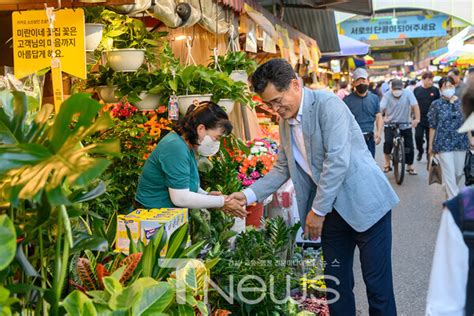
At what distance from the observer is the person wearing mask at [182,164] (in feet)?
12.5

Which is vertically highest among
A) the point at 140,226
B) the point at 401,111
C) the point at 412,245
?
the point at 401,111

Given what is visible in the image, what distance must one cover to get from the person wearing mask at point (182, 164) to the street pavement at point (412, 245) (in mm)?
1976

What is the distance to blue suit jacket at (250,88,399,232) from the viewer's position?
136 inches

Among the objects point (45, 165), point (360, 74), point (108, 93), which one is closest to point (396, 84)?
point (360, 74)

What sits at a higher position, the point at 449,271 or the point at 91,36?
the point at 91,36

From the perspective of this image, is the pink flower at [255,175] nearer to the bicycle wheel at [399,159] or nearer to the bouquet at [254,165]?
the bouquet at [254,165]

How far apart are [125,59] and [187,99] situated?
536 millimetres

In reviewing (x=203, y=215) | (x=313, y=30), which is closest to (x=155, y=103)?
(x=203, y=215)

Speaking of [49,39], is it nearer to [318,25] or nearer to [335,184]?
[335,184]

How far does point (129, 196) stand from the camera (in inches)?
187

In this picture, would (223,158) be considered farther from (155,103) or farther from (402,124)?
(402,124)

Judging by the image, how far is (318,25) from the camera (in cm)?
1590

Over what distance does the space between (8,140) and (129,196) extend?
2753 mm

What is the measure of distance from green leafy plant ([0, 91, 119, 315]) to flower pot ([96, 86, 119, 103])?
8.99ft
